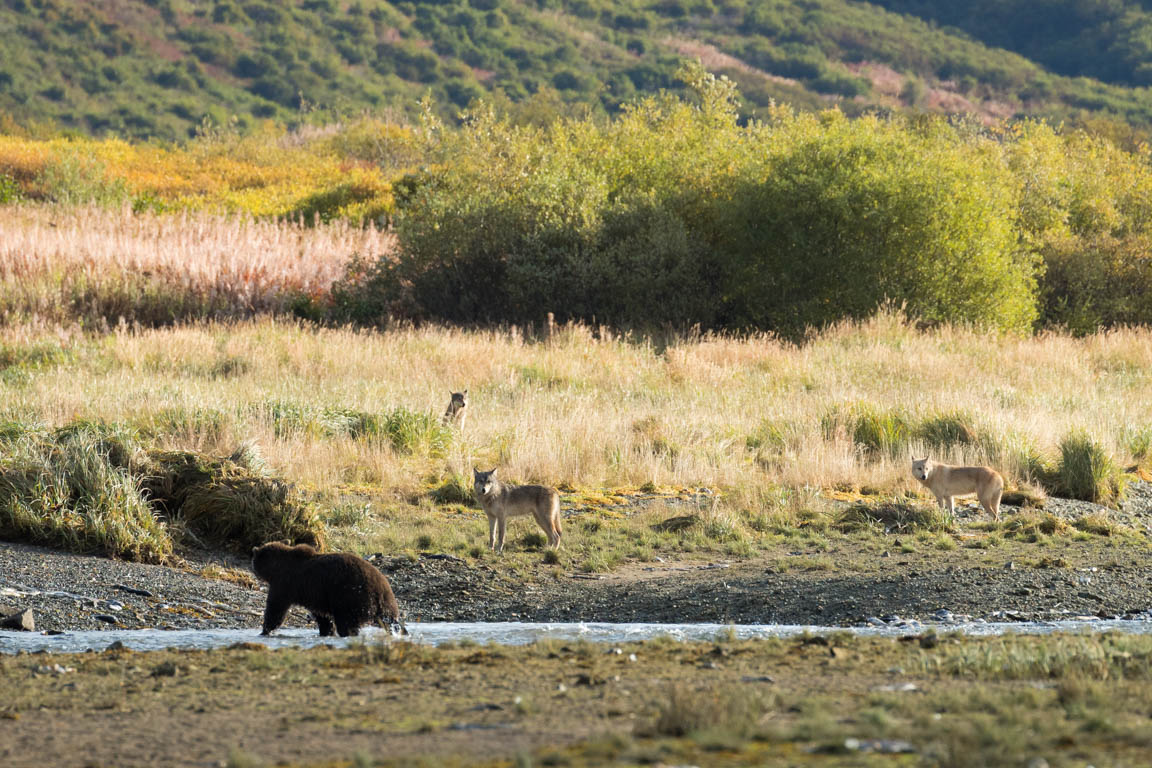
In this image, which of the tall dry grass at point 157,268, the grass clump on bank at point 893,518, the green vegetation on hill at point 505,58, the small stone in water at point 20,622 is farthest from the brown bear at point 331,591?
the green vegetation on hill at point 505,58

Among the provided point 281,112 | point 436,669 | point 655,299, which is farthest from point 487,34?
point 436,669

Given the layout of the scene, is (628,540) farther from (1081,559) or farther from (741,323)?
(741,323)

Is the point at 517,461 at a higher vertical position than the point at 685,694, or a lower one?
lower

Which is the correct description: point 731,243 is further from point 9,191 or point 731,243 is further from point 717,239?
point 9,191

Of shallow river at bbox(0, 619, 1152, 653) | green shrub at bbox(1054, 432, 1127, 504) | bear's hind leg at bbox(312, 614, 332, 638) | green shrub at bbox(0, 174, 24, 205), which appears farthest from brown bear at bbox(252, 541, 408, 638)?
green shrub at bbox(0, 174, 24, 205)

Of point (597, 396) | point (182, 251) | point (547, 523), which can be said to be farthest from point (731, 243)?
point (547, 523)

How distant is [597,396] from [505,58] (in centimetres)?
8173

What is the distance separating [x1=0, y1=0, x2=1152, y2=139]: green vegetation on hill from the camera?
85.8 meters

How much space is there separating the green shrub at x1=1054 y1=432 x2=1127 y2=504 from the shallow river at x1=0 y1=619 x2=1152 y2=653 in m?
6.18

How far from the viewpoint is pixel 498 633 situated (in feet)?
→ 29.3

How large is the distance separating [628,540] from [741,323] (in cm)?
1805

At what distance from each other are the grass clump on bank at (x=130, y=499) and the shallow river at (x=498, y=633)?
7.75 ft

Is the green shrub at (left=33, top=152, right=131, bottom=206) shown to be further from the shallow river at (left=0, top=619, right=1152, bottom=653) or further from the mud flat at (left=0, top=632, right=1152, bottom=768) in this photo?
the mud flat at (left=0, top=632, right=1152, bottom=768)

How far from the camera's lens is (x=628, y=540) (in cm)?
1285
